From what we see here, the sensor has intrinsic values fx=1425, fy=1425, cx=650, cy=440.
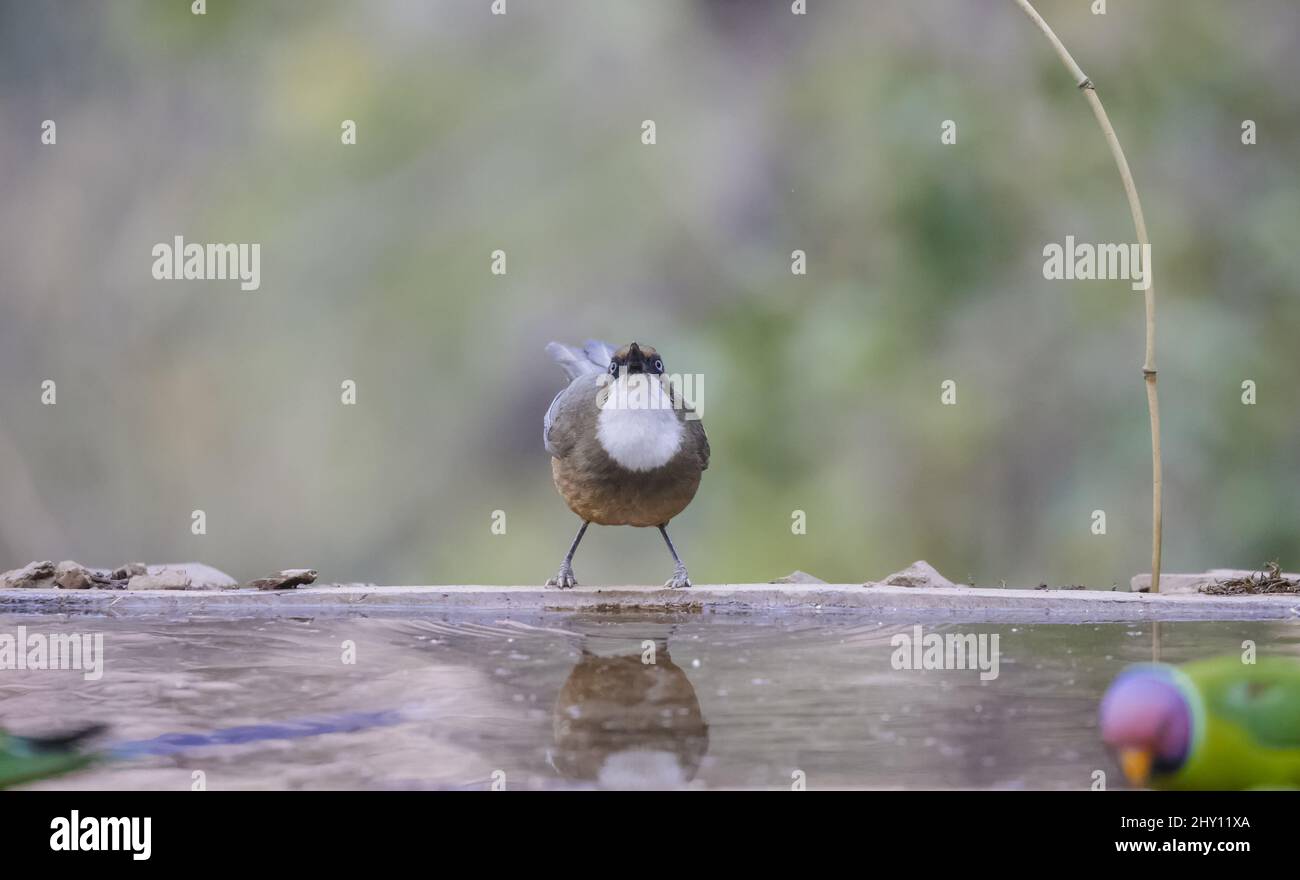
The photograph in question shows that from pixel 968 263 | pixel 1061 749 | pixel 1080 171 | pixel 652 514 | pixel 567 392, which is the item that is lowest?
pixel 1061 749

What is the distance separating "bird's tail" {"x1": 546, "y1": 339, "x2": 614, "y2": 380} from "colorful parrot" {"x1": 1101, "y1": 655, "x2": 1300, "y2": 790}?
2.92 m

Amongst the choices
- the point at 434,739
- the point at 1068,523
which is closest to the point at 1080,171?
the point at 1068,523

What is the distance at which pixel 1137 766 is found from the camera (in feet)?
6.36

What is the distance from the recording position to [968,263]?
263 inches

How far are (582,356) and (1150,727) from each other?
316 cm

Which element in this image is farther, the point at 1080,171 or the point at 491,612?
the point at 1080,171

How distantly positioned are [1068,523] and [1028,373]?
2.36ft

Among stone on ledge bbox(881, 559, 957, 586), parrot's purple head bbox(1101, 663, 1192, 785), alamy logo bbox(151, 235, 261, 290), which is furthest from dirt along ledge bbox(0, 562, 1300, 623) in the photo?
alamy logo bbox(151, 235, 261, 290)

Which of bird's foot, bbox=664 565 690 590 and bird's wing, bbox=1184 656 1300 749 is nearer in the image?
bird's wing, bbox=1184 656 1300 749

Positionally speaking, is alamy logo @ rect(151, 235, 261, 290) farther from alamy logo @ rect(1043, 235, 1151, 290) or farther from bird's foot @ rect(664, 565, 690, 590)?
alamy logo @ rect(1043, 235, 1151, 290)

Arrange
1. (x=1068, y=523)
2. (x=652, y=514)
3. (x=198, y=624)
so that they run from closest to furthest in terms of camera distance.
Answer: (x=198, y=624) → (x=652, y=514) → (x=1068, y=523)

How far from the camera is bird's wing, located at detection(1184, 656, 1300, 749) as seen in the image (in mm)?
1896

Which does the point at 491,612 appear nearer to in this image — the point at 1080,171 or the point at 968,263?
the point at 968,263

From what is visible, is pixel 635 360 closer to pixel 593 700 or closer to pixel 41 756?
pixel 593 700
